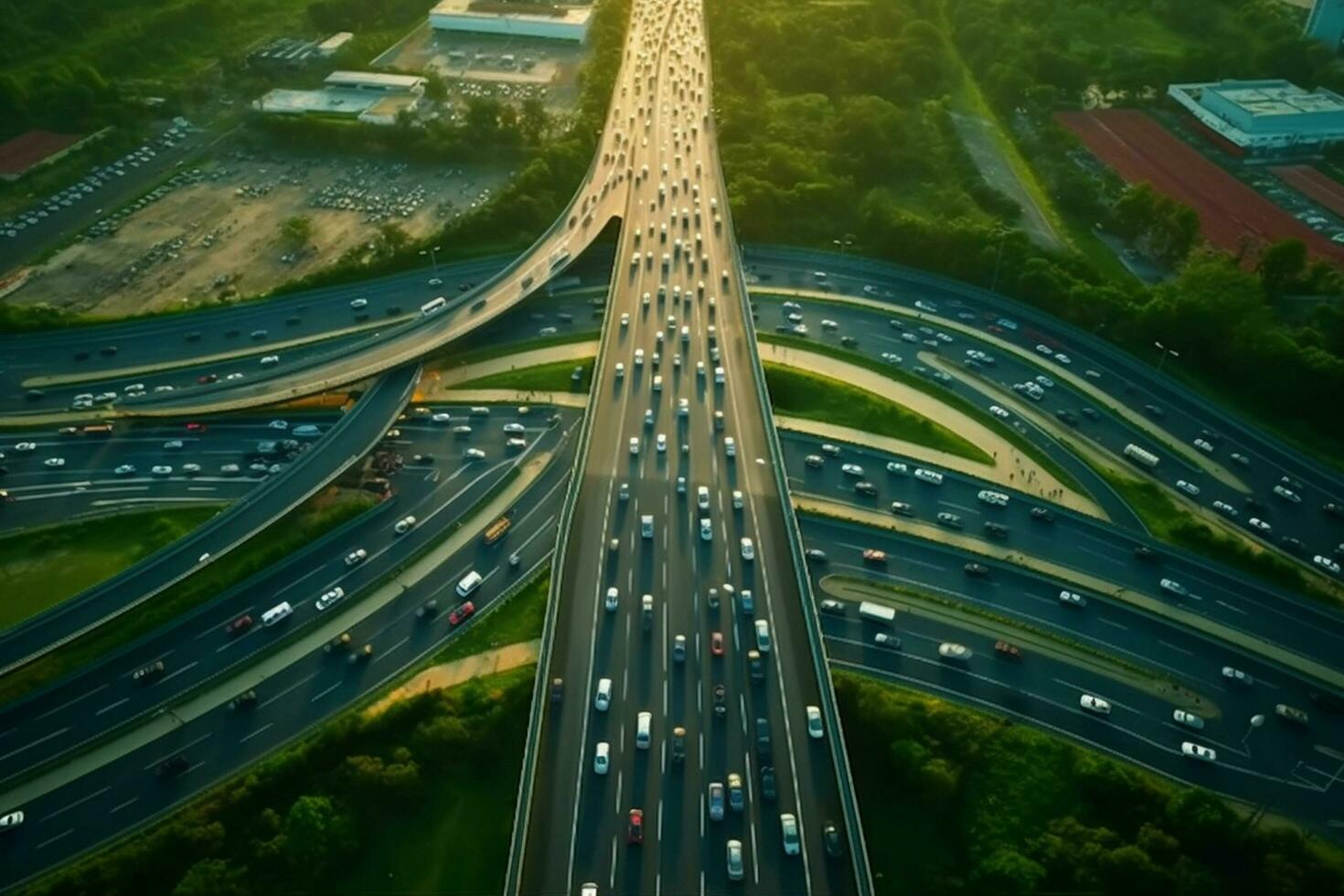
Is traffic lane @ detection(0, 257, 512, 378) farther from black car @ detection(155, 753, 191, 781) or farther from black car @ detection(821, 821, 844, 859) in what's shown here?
black car @ detection(821, 821, 844, 859)

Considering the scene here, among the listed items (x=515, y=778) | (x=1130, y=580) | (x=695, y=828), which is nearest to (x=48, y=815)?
(x=515, y=778)

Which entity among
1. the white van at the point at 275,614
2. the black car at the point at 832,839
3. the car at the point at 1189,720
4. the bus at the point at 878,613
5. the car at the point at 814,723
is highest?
the car at the point at 814,723

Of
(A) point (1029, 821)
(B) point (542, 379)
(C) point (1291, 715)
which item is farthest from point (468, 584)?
(C) point (1291, 715)

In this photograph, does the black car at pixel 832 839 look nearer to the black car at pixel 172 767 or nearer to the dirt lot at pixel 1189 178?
the black car at pixel 172 767

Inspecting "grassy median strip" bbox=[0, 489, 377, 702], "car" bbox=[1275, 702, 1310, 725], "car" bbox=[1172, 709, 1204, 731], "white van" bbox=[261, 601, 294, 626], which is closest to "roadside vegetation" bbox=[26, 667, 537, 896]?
"white van" bbox=[261, 601, 294, 626]

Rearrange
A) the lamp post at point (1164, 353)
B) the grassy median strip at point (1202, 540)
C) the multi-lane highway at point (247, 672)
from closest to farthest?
the multi-lane highway at point (247, 672) < the grassy median strip at point (1202, 540) < the lamp post at point (1164, 353)

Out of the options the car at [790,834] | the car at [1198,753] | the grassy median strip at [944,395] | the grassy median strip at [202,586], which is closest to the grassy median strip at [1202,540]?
the grassy median strip at [944,395]

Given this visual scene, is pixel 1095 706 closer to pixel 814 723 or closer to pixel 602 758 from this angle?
pixel 814 723
